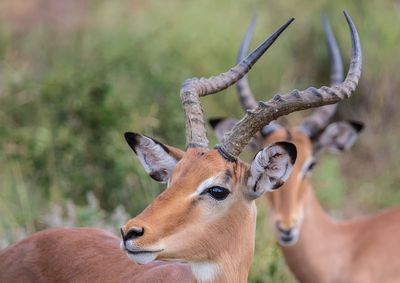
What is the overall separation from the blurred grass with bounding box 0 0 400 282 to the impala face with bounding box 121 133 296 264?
9.73ft

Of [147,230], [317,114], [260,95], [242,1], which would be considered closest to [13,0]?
[242,1]

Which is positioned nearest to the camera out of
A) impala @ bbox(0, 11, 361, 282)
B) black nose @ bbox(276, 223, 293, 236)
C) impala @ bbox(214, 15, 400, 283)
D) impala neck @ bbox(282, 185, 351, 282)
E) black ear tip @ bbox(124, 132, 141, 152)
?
impala @ bbox(0, 11, 361, 282)

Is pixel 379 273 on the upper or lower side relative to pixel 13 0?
lower

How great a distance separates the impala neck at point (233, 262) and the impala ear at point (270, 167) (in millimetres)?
121

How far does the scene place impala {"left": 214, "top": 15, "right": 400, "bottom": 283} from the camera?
8.55 m

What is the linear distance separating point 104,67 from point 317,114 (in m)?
3.01

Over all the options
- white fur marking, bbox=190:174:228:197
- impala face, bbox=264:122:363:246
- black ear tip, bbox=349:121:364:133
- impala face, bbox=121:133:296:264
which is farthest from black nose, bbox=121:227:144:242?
black ear tip, bbox=349:121:364:133

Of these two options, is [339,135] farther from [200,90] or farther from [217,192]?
[217,192]

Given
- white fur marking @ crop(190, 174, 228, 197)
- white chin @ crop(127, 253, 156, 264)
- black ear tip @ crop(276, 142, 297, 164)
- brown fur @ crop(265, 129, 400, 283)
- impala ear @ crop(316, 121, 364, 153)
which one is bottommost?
brown fur @ crop(265, 129, 400, 283)

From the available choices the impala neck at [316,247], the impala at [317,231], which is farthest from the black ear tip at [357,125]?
the impala neck at [316,247]

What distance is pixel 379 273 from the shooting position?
8727mm

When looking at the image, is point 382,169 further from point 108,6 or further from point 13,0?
point 13,0

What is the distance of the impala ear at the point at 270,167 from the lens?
5.56 meters

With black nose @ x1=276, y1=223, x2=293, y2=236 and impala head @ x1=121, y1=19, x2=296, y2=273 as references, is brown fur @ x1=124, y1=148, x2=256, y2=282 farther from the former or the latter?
black nose @ x1=276, y1=223, x2=293, y2=236
